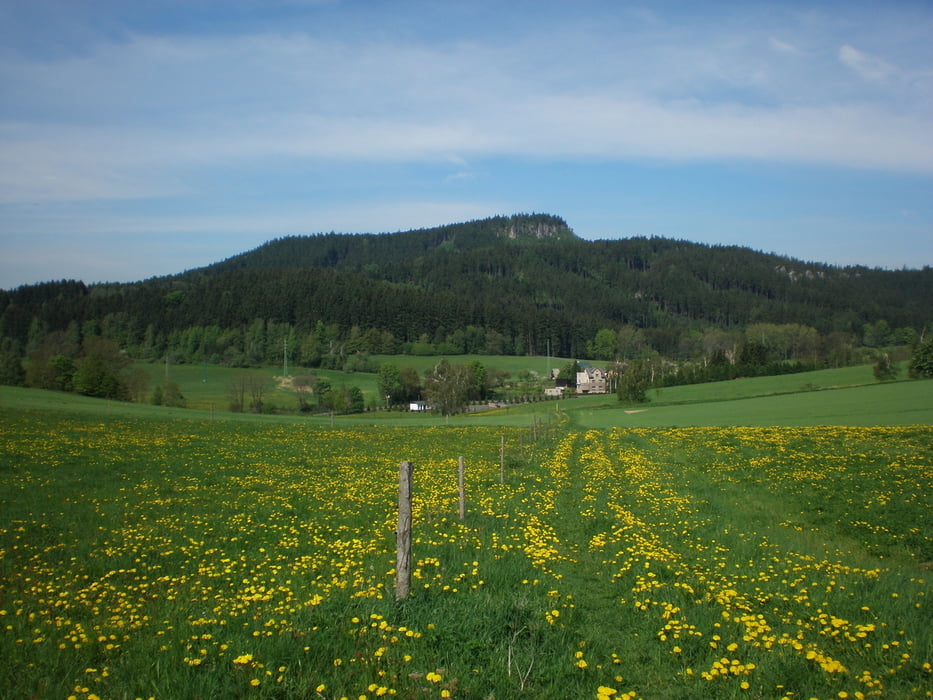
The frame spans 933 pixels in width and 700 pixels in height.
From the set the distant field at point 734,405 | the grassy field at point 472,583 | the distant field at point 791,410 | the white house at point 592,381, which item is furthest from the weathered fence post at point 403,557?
the white house at point 592,381

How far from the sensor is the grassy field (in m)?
6.15

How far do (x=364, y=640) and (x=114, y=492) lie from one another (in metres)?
13.5

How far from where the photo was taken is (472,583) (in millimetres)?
9000

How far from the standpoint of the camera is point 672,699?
5973 mm

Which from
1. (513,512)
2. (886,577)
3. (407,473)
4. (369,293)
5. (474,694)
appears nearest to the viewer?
(474,694)

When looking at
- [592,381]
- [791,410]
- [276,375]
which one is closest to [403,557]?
[791,410]

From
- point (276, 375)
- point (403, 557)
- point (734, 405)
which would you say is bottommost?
point (734, 405)

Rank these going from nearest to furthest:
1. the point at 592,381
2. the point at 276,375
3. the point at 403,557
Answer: the point at 403,557 → the point at 276,375 → the point at 592,381

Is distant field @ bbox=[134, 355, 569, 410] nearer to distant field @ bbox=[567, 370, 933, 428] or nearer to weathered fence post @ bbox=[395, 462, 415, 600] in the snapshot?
distant field @ bbox=[567, 370, 933, 428]

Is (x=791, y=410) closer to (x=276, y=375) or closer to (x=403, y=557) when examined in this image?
(x=403, y=557)

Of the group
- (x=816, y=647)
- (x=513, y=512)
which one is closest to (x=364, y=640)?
(x=816, y=647)

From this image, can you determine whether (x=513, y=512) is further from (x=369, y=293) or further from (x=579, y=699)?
(x=369, y=293)

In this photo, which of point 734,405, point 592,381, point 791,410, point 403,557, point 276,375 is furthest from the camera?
point 592,381

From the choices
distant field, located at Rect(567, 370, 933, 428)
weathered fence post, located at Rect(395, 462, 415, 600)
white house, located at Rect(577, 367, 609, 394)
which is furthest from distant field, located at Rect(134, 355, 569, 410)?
weathered fence post, located at Rect(395, 462, 415, 600)
